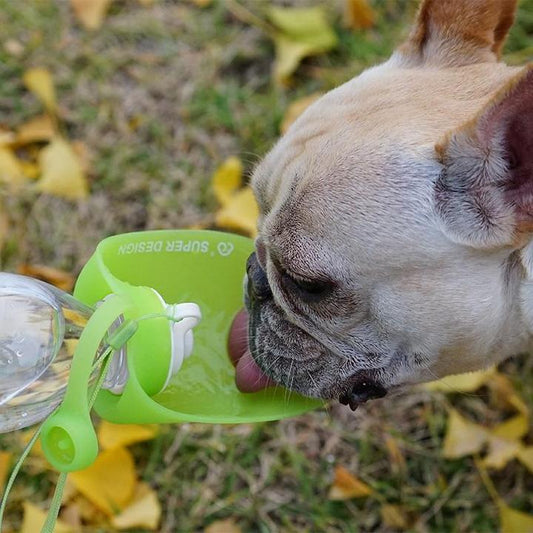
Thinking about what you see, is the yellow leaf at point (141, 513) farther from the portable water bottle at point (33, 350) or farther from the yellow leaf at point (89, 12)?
the yellow leaf at point (89, 12)

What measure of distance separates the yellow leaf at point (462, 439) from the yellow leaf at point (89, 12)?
194 centimetres

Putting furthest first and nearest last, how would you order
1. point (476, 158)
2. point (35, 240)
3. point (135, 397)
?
point (35, 240) → point (135, 397) → point (476, 158)

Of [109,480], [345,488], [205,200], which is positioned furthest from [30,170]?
[345,488]

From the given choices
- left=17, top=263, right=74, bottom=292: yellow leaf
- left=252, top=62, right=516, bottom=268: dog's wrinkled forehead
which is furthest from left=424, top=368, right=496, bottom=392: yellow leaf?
left=17, top=263, right=74, bottom=292: yellow leaf

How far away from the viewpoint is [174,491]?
2.38 metres

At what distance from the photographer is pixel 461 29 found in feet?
5.89

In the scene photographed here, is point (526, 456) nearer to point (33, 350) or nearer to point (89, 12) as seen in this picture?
point (33, 350)

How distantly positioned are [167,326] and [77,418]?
28 centimetres

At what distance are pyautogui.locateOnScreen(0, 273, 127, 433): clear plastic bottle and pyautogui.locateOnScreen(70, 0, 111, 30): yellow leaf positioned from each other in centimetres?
183

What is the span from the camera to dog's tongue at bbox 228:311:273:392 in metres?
1.80

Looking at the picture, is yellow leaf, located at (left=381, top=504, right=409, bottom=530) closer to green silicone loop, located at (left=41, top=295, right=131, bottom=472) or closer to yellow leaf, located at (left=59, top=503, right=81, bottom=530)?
yellow leaf, located at (left=59, top=503, right=81, bottom=530)

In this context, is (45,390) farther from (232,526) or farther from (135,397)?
(232,526)

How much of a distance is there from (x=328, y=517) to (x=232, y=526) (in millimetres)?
269

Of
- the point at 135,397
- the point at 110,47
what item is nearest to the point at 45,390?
the point at 135,397
